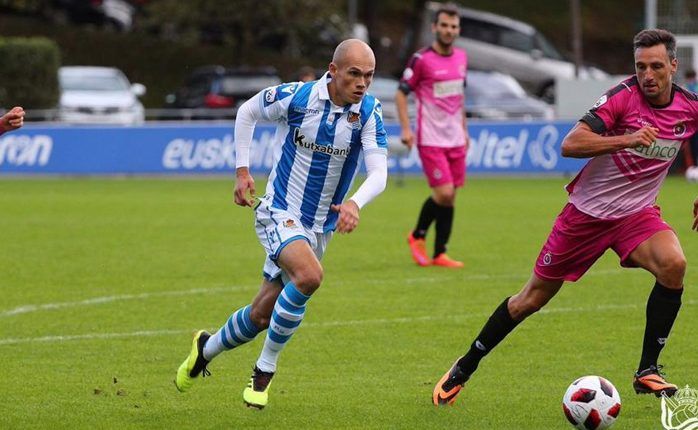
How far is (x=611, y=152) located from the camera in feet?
22.9

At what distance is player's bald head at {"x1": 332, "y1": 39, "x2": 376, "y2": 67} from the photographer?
285 inches

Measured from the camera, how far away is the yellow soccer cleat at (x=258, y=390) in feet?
23.5

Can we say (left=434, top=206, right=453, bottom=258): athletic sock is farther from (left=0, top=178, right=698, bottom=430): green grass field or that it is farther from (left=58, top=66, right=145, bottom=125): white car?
(left=58, top=66, right=145, bottom=125): white car

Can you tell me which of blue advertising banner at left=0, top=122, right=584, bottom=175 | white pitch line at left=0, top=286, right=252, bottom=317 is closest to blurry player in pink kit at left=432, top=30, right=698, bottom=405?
white pitch line at left=0, top=286, right=252, bottom=317

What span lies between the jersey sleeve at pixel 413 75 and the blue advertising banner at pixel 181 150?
37.4 ft

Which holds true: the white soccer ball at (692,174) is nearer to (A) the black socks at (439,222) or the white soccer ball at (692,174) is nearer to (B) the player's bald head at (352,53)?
(A) the black socks at (439,222)

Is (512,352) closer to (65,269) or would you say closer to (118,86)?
(65,269)

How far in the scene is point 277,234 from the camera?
730 cm

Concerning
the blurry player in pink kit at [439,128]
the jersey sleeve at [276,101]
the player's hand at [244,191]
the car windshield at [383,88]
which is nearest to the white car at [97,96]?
the car windshield at [383,88]

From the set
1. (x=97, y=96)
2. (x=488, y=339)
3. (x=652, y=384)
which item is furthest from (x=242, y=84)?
(x=652, y=384)

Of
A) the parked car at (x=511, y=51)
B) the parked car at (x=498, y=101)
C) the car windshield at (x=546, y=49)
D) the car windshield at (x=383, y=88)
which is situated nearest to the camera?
the parked car at (x=498, y=101)

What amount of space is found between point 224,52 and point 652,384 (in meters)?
38.1

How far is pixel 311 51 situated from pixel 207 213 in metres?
25.4

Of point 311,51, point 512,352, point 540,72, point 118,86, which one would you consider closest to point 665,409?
point 512,352
